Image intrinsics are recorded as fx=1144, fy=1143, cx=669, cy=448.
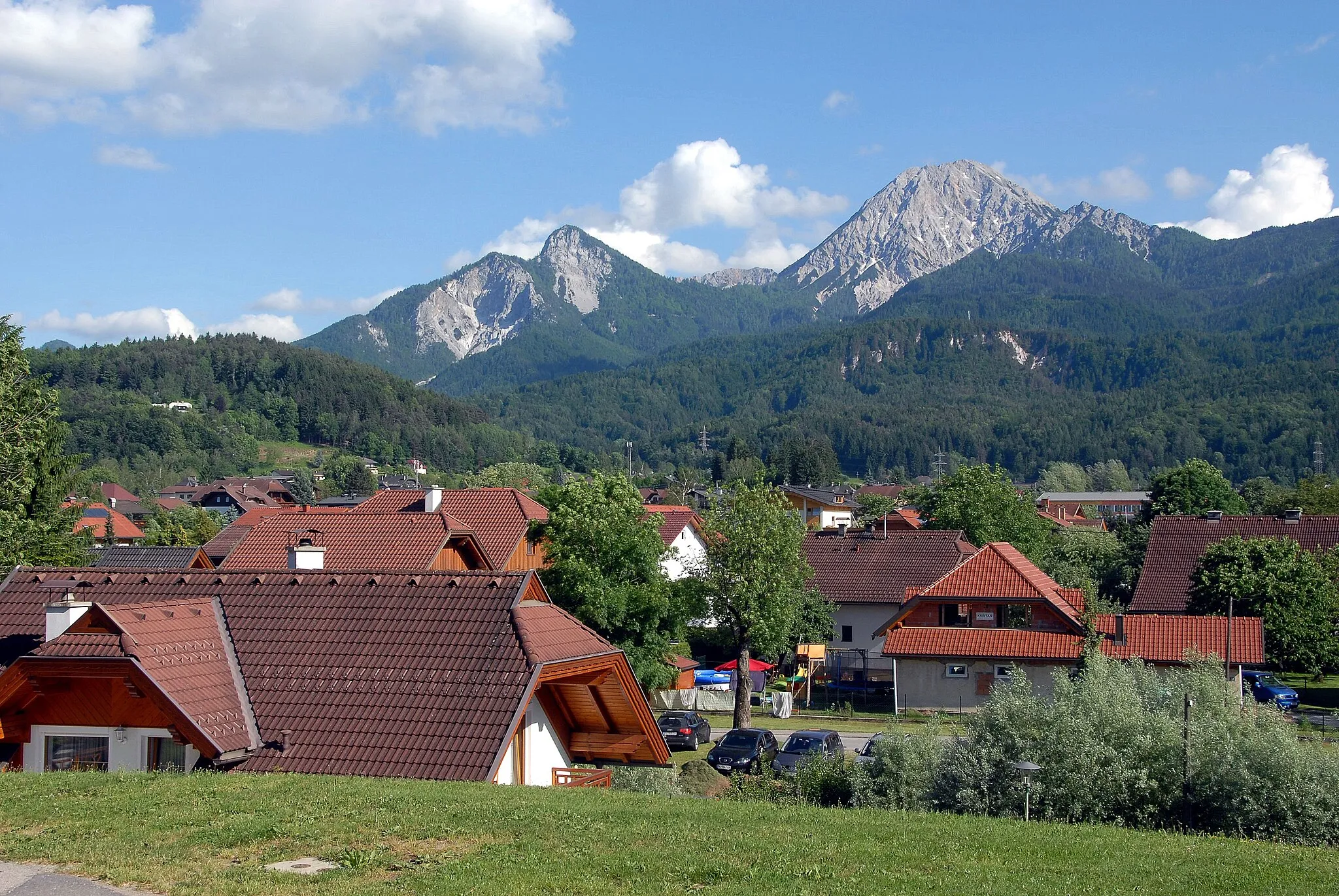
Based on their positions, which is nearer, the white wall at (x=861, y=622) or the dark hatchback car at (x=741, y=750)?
the dark hatchback car at (x=741, y=750)

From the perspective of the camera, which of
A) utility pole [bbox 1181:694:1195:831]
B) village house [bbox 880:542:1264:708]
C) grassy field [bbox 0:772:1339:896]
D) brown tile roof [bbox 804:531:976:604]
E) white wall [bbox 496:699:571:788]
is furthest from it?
brown tile roof [bbox 804:531:976:604]

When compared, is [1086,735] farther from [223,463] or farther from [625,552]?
[223,463]

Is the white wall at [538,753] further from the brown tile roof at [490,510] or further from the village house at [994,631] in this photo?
the village house at [994,631]

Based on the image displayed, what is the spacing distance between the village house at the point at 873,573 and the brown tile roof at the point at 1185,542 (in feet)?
26.7

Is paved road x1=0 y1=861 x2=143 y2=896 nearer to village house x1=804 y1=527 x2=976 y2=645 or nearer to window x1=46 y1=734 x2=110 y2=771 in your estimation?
window x1=46 y1=734 x2=110 y2=771

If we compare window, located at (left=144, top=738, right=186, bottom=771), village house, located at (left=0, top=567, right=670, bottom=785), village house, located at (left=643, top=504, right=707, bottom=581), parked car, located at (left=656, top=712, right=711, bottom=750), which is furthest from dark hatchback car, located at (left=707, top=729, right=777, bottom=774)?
village house, located at (left=643, top=504, right=707, bottom=581)

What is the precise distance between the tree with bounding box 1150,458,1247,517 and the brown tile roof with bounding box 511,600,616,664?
236 ft

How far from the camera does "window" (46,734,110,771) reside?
14.7 meters

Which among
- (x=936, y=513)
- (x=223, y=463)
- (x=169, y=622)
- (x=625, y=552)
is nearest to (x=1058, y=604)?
(x=625, y=552)

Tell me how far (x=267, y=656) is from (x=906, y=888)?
9.47m

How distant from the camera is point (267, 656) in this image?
15148mm

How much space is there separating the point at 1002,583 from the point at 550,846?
33.3m

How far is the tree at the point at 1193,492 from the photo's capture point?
79.9 m

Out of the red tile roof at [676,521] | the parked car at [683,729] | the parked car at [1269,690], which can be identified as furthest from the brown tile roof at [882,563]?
the parked car at [683,729]
